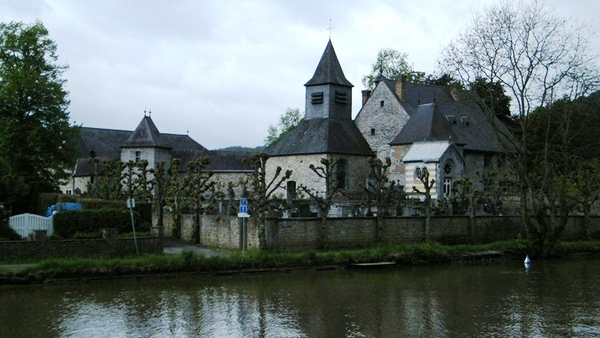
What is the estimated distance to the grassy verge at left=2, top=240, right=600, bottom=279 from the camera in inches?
710

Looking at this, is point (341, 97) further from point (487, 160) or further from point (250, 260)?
point (250, 260)

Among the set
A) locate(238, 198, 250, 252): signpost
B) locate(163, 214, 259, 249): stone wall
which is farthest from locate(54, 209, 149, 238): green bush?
locate(238, 198, 250, 252): signpost

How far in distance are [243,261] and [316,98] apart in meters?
24.3

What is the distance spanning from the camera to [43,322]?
1284 centimetres

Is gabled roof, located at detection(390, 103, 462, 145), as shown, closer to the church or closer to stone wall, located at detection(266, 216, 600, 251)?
the church

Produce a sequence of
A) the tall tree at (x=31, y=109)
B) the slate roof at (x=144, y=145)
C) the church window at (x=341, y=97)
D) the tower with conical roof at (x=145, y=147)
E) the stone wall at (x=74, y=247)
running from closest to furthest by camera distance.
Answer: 1. the stone wall at (x=74, y=247)
2. the tall tree at (x=31, y=109)
3. the church window at (x=341, y=97)
4. the tower with conical roof at (x=145, y=147)
5. the slate roof at (x=144, y=145)

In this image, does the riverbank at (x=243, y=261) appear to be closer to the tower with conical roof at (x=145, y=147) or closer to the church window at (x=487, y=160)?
the church window at (x=487, y=160)

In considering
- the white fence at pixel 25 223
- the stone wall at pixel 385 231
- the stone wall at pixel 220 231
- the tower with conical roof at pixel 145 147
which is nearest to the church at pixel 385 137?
the stone wall at pixel 385 231

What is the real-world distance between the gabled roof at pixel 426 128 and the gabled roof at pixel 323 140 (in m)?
2.67

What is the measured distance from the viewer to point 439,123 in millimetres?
39219

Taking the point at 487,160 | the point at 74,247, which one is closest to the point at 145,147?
the point at 487,160

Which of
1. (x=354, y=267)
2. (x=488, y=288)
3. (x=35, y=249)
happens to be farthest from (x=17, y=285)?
(x=488, y=288)

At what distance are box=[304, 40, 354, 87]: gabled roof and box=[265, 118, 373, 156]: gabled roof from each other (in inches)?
96.2

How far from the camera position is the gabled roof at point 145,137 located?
4988cm
